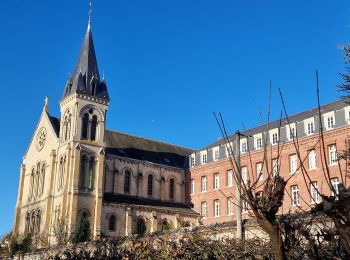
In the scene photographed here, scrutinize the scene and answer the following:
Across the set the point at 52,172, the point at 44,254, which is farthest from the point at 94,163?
the point at 44,254

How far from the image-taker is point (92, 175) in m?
52.5

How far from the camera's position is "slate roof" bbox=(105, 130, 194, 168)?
5825 centimetres

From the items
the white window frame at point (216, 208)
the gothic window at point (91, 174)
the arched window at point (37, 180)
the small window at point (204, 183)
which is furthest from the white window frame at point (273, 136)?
the arched window at point (37, 180)

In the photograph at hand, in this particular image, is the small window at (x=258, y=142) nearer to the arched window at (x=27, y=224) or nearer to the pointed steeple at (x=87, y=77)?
the pointed steeple at (x=87, y=77)

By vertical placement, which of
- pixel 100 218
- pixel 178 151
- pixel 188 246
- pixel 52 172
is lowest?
pixel 188 246

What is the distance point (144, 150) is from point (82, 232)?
61.8 feet

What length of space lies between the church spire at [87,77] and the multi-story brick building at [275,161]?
49.0 ft

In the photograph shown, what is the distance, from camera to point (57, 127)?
57125 mm

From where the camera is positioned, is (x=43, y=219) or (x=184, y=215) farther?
(x=184, y=215)

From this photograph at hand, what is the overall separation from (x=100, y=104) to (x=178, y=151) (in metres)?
15.2

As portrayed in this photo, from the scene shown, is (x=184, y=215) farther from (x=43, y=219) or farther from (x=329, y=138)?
(x=329, y=138)

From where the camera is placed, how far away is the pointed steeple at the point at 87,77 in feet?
181

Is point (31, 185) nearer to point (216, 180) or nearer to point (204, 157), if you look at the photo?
point (204, 157)

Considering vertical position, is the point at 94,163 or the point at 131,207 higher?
the point at 94,163
